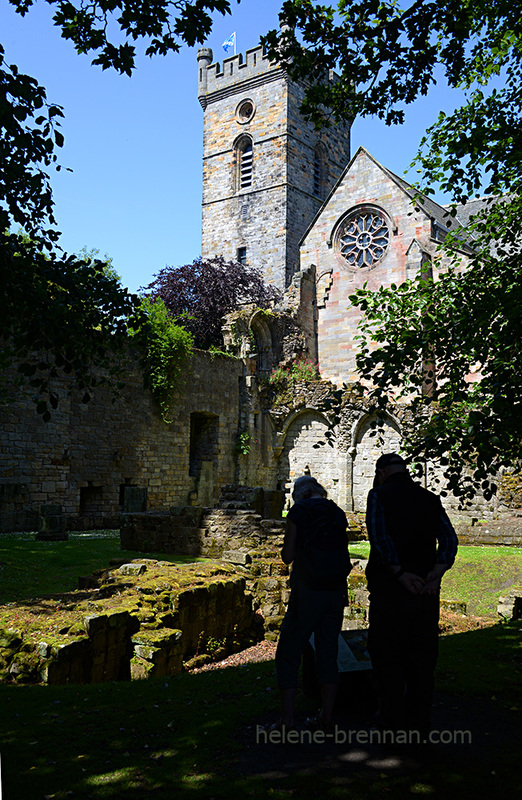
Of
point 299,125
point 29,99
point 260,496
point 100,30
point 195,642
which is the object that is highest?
point 299,125

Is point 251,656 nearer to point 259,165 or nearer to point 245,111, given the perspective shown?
point 259,165

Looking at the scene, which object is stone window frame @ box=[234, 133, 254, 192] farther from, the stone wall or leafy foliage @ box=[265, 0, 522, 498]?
leafy foliage @ box=[265, 0, 522, 498]

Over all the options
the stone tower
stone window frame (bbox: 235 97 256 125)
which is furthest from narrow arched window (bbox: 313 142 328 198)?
stone window frame (bbox: 235 97 256 125)

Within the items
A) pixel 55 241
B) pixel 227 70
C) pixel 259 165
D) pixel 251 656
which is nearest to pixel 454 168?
pixel 55 241

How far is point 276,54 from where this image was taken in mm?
6004

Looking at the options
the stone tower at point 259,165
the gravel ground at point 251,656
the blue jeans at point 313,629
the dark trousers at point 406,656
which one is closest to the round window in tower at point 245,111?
the stone tower at point 259,165

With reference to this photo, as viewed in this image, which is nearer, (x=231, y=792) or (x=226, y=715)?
(x=231, y=792)

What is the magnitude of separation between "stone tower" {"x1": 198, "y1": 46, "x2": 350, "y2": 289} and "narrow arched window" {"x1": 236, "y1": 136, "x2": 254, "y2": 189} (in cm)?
6

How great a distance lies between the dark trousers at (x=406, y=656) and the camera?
3361 mm

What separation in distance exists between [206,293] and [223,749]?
88.1 feet

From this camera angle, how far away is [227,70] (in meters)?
38.1

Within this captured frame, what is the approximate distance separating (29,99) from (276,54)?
9.31ft

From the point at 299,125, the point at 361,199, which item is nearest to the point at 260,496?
the point at 361,199

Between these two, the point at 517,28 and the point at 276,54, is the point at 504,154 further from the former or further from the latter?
the point at 276,54
